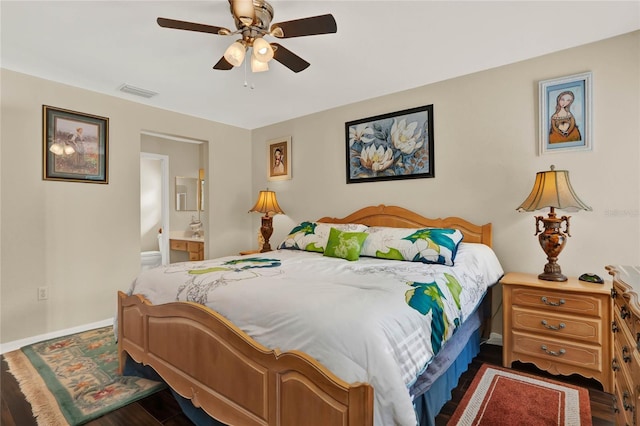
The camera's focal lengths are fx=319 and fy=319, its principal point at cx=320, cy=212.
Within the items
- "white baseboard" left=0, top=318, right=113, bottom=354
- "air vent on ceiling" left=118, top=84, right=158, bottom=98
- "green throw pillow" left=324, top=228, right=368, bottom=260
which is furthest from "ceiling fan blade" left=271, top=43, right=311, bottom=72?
"white baseboard" left=0, top=318, right=113, bottom=354

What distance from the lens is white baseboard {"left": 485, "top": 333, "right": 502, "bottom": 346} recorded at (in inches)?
108

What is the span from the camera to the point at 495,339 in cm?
277

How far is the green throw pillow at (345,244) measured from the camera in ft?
8.84

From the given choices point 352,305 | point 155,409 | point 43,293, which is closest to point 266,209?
point 43,293

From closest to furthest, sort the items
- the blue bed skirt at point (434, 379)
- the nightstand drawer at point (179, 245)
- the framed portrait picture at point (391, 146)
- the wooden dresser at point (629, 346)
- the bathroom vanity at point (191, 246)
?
the wooden dresser at point (629, 346) < the blue bed skirt at point (434, 379) < the framed portrait picture at point (391, 146) < the bathroom vanity at point (191, 246) < the nightstand drawer at point (179, 245)

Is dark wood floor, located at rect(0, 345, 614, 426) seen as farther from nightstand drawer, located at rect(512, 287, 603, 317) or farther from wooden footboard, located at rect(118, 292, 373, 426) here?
nightstand drawer, located at rect(512, 287, 603, 317)

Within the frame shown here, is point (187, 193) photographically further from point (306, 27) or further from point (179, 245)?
point (306, 27)

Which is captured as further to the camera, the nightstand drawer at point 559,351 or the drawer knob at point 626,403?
the nightstand drawer at point 559,351

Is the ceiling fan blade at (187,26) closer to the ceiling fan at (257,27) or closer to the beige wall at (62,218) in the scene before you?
the ceiling fan at (257,27)

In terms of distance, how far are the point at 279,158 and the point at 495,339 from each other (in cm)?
328

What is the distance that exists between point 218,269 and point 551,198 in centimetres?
238

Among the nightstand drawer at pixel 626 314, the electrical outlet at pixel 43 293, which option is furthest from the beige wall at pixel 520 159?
the electrical outlet at pixel 43 293

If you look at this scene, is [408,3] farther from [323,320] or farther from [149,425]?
[149,425]

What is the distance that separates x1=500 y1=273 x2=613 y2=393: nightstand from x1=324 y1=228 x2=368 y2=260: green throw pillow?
44.3 inches
